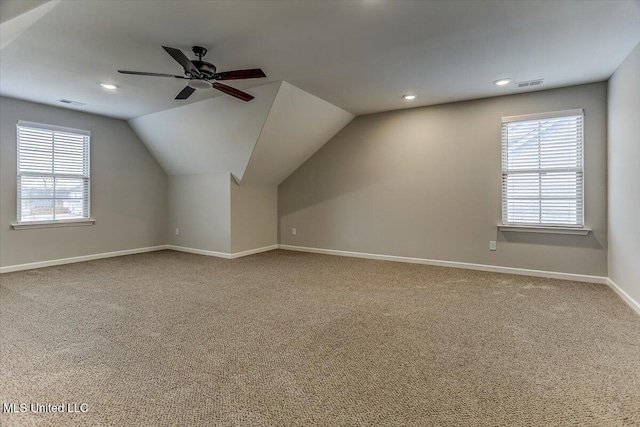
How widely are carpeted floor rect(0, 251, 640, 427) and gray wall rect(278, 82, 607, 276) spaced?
686 mm

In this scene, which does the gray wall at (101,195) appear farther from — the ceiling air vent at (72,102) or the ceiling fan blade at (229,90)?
the ceiling fan blade at (229,90)

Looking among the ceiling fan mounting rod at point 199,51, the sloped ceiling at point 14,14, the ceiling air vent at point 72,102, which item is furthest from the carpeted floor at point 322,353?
the ceiling air vent at point 72,102

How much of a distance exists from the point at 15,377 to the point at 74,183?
4323 mm

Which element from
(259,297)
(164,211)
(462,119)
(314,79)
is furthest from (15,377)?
(462,119)

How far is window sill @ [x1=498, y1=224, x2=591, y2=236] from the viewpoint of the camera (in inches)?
158

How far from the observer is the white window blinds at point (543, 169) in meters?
4.05

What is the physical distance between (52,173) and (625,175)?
295 inches

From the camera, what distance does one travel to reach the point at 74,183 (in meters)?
5.32

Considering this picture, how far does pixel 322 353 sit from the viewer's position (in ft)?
7.32

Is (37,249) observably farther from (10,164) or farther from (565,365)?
(565,365)

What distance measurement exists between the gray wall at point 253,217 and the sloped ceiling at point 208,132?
1.58 ft

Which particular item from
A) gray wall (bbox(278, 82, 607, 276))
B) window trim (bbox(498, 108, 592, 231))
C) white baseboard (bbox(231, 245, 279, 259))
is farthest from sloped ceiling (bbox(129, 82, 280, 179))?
window trim (bbox(498, 108, 592, 231))

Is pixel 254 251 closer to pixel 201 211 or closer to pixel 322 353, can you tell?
pixel 201 211

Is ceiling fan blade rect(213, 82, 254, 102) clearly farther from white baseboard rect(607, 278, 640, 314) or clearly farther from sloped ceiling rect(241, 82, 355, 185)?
white baseboard rect(607, 278, 640, 314)
